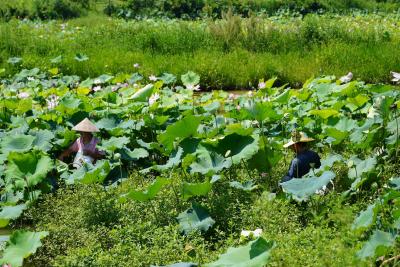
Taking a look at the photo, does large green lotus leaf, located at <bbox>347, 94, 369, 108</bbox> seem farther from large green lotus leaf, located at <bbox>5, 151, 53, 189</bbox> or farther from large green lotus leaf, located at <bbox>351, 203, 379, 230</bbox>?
large green lotus leaf, located at <bbox>5, 151, 53, 189</bbox>

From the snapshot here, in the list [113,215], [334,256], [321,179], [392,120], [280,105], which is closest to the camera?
[334,256]

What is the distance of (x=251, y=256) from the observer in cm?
273

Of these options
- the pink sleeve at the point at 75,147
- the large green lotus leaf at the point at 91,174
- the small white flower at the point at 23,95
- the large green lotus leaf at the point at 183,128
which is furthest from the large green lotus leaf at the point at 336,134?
the small white flower at the point at 23,95

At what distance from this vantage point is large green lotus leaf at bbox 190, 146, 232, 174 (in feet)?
13.4

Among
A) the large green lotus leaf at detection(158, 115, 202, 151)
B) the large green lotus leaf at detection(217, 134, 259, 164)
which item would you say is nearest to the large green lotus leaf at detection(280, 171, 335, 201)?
the large green lotus leaf at detection(217, 134, 259, 164)

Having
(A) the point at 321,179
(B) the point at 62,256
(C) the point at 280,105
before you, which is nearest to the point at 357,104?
(C) the point at 280,105

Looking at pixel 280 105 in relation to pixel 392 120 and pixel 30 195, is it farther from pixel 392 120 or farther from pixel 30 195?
pixel 30 195

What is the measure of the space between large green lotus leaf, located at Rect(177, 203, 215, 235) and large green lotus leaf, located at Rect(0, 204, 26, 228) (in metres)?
1.07

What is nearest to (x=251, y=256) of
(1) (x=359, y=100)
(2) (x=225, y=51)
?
(1) (x=359, y=100)

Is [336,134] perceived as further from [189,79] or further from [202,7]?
[202,7]

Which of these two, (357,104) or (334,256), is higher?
(334,256)

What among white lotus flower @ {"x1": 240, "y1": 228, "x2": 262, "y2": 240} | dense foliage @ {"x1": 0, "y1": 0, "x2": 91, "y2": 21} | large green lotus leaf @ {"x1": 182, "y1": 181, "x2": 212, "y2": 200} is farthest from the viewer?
dense foliage @ {"x1": 0, "y1": 0, "x2": 91, "y2": 21}

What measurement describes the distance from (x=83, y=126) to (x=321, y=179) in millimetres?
2321

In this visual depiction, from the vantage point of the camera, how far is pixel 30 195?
450cm
